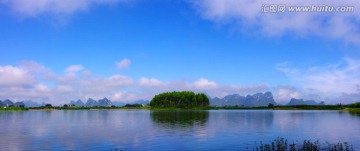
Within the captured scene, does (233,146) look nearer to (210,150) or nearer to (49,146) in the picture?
(210,150)

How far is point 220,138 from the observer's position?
51.0 meters

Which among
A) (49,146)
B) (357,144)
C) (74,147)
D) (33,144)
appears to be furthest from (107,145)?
(357,144)

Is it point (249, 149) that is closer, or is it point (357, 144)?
point (249, 149)

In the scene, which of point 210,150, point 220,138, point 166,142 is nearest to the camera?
point 210,150

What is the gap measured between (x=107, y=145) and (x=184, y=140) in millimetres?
11468

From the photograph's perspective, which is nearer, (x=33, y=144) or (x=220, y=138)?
(x=33, y=144)

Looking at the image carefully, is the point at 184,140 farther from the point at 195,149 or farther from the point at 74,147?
the point at 74,147

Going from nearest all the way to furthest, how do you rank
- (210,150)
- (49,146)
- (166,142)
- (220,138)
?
(210,150) → (49,146) → (166,142) → (220,138)

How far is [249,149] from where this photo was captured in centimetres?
4028

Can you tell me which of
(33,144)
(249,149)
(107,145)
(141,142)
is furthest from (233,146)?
(33,144)

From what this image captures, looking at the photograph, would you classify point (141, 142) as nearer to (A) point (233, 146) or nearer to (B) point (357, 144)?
(A) point (233, 146)

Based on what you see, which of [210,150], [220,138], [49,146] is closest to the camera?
[210,150]

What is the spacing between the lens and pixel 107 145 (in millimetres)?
43844

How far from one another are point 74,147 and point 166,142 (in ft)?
41.5
